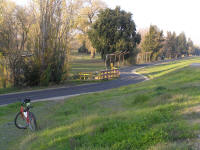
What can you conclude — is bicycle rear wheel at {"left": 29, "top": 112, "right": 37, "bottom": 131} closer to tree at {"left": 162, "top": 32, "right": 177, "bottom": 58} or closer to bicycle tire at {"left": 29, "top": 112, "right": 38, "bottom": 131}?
bicycle tire at {"left": 29, "top": 112, "right": 38, "bottom": 131}

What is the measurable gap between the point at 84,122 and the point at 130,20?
48779mm

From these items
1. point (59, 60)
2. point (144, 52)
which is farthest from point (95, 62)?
point (59, 60)

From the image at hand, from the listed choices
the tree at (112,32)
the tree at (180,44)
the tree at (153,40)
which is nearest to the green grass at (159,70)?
the tree at (112,32)

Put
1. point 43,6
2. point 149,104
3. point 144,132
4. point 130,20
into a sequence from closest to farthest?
point 144,132
point 149,104
point 43,6
point 130,20

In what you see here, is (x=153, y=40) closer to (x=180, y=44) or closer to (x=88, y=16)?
(x=88, y=16)

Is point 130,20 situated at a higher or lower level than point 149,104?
higher

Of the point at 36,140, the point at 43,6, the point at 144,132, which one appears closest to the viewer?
the point at 144,132

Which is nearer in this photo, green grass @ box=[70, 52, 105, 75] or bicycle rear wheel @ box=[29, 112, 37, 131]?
bicycle rear wheel @ box=[29, 112, 37, 131]

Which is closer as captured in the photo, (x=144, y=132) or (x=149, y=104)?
(x=144, y=132)

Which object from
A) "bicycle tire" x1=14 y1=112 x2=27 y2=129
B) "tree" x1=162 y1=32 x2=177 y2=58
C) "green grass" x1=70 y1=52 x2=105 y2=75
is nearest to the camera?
"bicycle tire" x1=14 y1=112 x2=27 y2=129

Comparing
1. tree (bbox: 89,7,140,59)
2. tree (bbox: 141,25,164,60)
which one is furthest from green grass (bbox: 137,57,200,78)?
tree (bbox: 141,25,164,60)

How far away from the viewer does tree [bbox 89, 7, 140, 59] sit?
50594 mm

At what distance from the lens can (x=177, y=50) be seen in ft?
355

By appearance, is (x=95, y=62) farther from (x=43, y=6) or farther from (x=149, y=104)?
(x=149, y=104)
